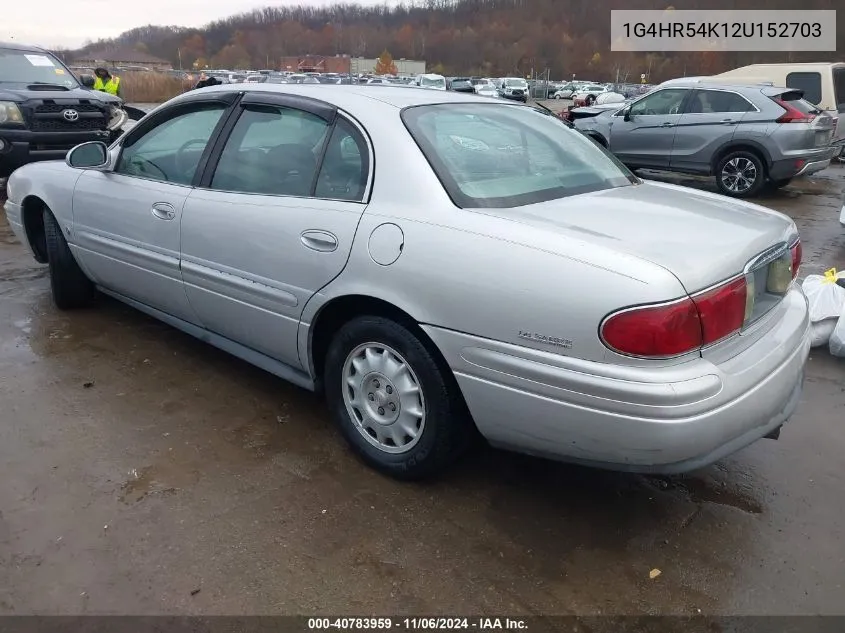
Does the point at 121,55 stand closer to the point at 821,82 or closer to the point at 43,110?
the point at 43,110

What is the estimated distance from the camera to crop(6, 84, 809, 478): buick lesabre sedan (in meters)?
2.08

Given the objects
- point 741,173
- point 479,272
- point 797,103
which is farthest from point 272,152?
point 797,103

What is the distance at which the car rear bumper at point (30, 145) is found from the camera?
8391mm

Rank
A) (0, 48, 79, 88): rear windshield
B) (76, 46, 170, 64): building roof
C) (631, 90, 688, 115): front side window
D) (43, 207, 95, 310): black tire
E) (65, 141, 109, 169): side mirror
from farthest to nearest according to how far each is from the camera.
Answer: (76, 46, 170, 64): building roof → (631, 90, 688, 115): front side window → (0, 48, 79, 88): rear windshield → (43, 207, 95, 310): black tire → (65, 141, 109, 169): side mirror

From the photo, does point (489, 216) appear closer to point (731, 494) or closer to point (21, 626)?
point (731, 494)

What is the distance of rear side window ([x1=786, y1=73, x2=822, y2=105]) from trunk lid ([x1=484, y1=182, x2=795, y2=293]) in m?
10.9

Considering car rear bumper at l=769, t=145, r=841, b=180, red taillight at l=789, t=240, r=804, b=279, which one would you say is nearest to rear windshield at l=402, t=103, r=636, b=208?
red taillight at l=789, t=240, r=804, b=279

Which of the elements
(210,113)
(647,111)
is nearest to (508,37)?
(647,111)

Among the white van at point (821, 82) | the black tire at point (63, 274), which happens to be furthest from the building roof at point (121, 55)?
the black tire at point (63, 274)

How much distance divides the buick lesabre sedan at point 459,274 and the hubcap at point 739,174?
24.0ft

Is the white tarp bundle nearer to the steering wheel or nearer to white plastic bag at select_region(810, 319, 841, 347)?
white plastic bag at select_region(810, 319, 841, 347)

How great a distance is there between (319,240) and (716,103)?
906 cm

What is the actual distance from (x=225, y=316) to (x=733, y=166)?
8.79 m

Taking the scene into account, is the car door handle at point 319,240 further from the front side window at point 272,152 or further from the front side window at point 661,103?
the front side window at point 661,103
